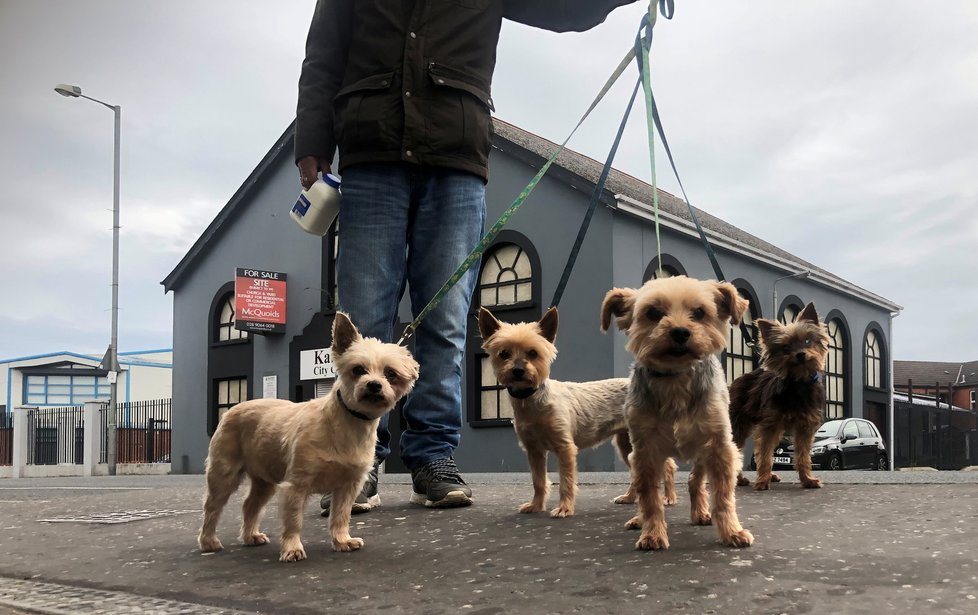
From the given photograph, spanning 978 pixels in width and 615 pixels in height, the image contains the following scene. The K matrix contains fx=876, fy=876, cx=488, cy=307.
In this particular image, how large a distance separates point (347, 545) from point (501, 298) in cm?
1764

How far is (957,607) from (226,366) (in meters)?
26.3

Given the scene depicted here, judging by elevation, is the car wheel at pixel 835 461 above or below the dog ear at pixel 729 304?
below

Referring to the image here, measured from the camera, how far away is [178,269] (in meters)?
28.9

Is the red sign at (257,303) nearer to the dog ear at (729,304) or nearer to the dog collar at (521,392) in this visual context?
the dog collar at (521,392)

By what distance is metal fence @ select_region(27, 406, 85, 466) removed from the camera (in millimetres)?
31312

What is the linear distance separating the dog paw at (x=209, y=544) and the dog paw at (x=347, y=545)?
0.67 meters

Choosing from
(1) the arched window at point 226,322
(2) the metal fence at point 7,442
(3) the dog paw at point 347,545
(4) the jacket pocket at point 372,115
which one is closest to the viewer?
(3) the dog paw at point 347,545

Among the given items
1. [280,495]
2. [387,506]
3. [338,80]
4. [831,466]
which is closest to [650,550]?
[280,495]

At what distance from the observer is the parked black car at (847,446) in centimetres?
2117

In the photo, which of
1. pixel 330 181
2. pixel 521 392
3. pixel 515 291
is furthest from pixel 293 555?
pixel 515 291

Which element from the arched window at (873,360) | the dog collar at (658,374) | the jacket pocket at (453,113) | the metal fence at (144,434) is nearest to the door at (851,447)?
the arched window at (873,360)

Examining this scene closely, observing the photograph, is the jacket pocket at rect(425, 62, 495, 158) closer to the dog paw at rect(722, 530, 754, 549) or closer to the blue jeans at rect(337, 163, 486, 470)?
the blue jeans at rect(337, 163, 486, 470)

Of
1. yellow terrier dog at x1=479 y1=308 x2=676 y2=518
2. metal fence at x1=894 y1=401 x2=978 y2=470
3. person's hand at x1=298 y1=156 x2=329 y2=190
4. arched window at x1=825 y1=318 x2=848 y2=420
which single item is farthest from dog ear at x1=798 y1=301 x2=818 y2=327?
metal fence at x1=894 y1=401 x2=978 y2=470

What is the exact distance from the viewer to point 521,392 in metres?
4.80
